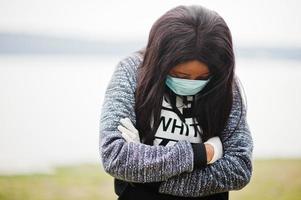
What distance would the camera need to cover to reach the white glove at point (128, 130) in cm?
148

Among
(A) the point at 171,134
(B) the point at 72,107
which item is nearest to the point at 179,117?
(A) the point at 171,134

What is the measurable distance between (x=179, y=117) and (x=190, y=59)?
8.9 inches

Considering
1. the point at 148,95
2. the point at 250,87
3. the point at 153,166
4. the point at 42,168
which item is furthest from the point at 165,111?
the point at 250,87

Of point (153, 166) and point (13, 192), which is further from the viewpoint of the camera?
point (13, 192)

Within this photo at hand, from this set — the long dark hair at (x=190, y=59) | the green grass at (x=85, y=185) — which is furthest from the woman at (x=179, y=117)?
the green grass at (x=85, y=185)

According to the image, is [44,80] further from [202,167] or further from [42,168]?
[202,167]

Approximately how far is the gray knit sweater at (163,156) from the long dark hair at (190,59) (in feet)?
0.14

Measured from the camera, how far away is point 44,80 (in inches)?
108

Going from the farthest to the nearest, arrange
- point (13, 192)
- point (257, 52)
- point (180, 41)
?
1. point (257, 52)
2. point (13, 192)
3. point (180, 41)

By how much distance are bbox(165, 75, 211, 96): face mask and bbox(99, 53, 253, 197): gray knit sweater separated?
13 cm

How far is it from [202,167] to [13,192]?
4.33ft

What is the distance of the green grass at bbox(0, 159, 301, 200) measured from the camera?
2.49 metres

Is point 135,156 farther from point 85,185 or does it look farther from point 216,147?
point 85,185

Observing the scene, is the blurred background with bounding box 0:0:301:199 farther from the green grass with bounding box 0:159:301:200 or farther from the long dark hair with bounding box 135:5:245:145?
the long dark hair with bounding box 135:5:245:145
